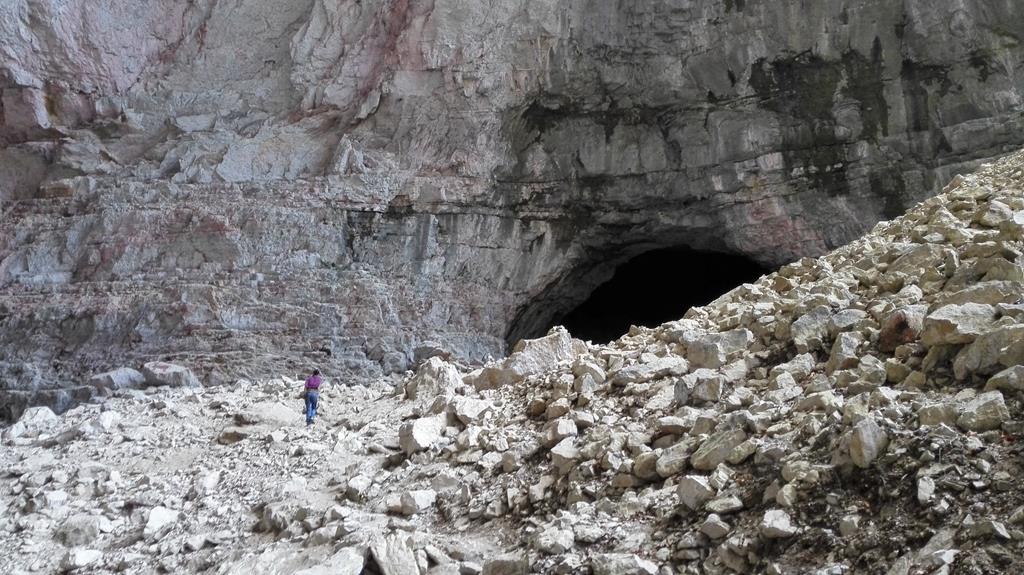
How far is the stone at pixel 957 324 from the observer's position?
3.77m

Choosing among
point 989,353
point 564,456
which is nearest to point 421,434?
point 564,456

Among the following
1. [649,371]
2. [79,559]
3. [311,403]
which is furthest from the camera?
[311,403]

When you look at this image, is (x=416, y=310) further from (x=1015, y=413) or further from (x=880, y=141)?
(x=1015, y=413)

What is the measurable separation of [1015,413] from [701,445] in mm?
1346

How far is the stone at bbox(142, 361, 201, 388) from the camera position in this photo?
11852mm

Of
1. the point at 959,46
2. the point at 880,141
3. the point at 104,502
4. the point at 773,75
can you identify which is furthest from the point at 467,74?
the point at 104,502

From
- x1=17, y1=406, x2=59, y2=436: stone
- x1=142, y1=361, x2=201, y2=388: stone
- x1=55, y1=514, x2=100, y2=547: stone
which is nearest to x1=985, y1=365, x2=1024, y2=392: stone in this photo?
x1=55, y1=514, x2=100, y2=547: stone

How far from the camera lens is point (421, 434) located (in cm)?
568

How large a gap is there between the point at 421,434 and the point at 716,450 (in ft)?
8.25

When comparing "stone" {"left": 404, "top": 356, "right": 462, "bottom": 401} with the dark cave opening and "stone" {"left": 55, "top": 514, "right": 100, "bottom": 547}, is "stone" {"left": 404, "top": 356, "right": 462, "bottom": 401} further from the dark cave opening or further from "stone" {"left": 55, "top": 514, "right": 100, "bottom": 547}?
the dark cave opening

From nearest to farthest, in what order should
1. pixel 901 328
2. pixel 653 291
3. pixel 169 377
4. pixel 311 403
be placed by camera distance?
pixel 901 328
pixel 311 403
pixel 169 377
pixel 653 291

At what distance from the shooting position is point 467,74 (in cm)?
1531

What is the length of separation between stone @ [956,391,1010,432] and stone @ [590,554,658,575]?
134 centimetres

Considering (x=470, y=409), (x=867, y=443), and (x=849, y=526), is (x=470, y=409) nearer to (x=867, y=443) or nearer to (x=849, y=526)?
(x=867, y=443)
